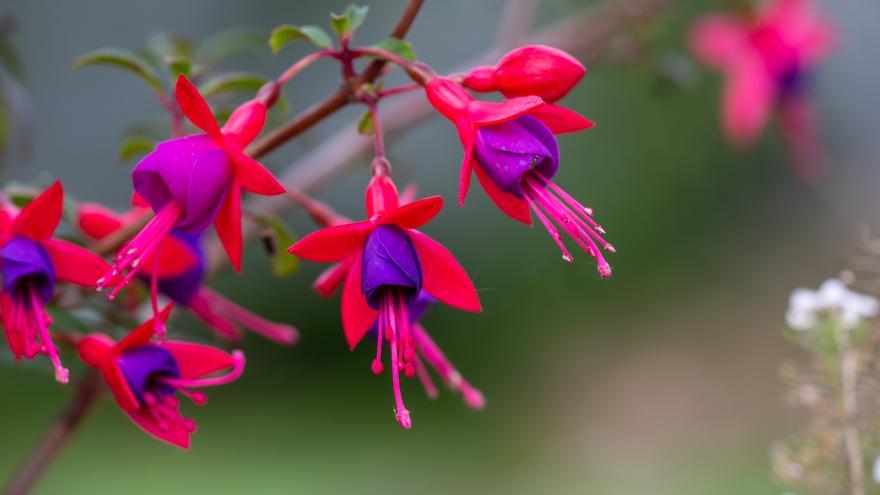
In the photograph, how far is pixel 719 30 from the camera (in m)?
1.06

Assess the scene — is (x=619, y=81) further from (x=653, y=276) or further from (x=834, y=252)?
(x=834, y=252)

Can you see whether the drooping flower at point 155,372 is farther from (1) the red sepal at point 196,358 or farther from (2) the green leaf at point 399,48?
(2) the green leaf at point 399,48

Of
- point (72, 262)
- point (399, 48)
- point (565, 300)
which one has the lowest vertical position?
point (565, 300)

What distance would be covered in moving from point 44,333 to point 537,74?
0.79 ft

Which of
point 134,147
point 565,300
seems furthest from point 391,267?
point 565,300

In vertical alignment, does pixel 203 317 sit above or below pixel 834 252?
above

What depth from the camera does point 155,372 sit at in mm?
430

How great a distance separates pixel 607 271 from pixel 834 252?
6.76 ft

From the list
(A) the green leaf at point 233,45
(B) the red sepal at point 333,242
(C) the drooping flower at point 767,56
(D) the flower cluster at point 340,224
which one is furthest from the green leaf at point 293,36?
(C) the drooping flower at point 767,56

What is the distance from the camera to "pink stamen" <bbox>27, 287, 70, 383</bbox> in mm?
392

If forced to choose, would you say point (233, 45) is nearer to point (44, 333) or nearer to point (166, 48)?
point (166, 48)

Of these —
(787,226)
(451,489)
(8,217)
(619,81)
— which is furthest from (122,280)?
(787,226)

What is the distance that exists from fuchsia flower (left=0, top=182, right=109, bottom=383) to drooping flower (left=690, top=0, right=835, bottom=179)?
2.51 ft

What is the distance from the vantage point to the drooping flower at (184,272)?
47 cm
